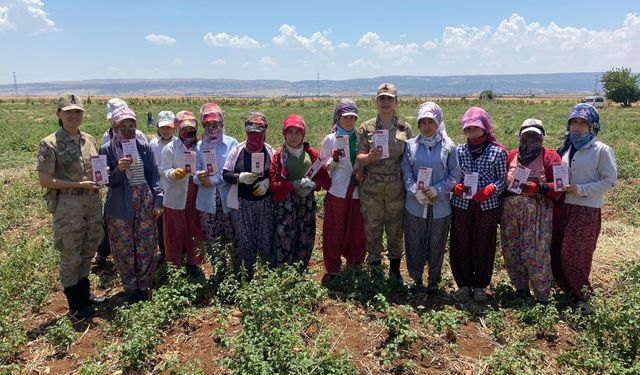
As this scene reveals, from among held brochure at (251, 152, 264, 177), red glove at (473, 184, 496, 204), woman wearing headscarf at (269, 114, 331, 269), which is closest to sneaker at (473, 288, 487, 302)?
red glove at (473, 184, 496, 204)

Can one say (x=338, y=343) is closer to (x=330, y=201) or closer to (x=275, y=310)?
(x=275, y=310)

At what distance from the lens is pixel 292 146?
445cm

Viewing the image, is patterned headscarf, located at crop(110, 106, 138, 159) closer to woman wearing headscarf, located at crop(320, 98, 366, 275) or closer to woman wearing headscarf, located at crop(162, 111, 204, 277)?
woman wearing headscarf, located at crop(162, 111, 204, 277)

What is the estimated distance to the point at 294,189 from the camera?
14.6 feet

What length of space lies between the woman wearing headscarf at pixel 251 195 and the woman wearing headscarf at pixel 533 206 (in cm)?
226

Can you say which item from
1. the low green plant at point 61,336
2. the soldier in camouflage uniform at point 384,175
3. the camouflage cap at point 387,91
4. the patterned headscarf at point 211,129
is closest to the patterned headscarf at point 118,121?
the patterned headscarf at point 211,129

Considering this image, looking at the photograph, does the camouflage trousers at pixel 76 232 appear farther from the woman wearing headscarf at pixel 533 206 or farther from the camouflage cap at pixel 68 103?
the woman wearing headscarf at pixel 533 206

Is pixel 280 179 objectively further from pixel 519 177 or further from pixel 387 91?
pixel 519 177

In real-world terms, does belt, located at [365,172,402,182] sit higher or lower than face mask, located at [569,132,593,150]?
lower

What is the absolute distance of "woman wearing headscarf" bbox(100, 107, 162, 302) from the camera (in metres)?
4.18

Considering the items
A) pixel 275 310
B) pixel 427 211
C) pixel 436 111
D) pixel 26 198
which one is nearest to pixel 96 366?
pixel 275 310

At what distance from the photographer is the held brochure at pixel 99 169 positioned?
383cm

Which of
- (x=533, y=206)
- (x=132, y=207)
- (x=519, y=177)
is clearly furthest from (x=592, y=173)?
(x=132, y=207)

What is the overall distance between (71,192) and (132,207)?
0.53 meters
